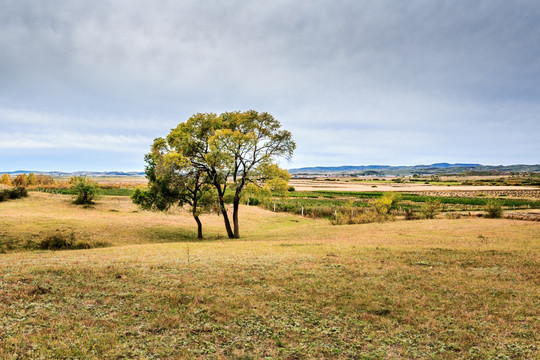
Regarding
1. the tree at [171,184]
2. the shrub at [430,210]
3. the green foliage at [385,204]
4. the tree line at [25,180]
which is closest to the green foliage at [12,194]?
the tree at [171,184]

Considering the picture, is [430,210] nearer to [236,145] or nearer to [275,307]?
[236,145]

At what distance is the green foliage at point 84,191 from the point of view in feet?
150

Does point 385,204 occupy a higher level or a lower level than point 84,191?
→ lower

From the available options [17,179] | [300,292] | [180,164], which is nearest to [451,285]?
[300,292]

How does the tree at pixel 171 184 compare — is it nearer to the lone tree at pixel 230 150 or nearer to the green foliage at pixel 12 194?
the lone tree at pixel 230 150

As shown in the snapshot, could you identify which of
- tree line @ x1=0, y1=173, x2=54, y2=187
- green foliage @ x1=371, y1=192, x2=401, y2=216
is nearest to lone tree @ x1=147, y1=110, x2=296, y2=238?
green foliage @ x1=371, y1=192, x2=401, y2=216

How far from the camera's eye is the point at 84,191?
45.8 m

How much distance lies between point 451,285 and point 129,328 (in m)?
10.6

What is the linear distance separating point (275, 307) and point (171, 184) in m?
20.8

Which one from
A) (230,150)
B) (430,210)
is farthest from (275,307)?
(430,210)

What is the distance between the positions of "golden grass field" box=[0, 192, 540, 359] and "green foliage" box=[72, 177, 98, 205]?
3684cm

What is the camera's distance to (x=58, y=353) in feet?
20.4

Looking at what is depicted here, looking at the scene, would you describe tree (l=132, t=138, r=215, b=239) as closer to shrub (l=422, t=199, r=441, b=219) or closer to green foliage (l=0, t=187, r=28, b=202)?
green foliage (l=0, t=187, r=28, b=202)

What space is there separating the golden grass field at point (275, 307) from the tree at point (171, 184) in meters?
12.3
